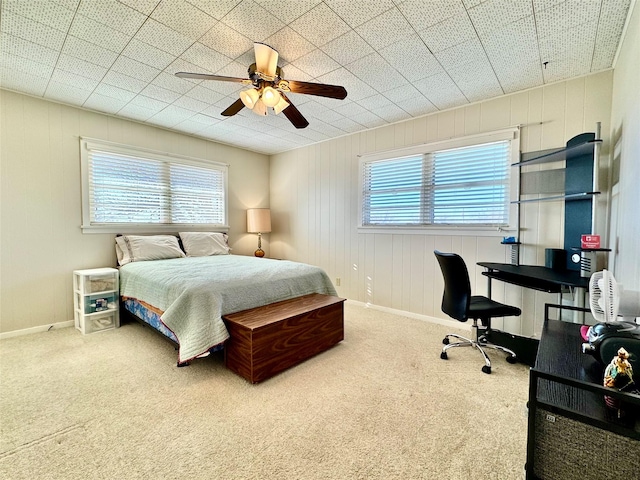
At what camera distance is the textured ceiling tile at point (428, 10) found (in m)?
1.72

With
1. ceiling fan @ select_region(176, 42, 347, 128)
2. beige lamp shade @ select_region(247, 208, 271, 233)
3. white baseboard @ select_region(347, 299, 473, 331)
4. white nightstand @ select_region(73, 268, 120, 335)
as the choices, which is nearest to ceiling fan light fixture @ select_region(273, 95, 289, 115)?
ceiling fan @ select_region(176, 42, 347, 128)

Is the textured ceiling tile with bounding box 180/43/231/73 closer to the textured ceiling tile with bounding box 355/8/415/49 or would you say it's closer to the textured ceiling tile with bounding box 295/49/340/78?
the textured ceiling tile with bounding box 295/49/340/78

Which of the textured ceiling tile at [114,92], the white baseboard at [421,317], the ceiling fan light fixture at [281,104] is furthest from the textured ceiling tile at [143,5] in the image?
the white baseboard at [421,317]

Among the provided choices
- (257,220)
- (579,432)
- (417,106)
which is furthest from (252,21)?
(257,220)

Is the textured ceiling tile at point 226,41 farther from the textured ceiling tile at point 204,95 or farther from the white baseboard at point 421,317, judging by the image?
the white baseboard at point 421,317

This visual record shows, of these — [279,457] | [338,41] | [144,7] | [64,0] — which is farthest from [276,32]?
[279,457]

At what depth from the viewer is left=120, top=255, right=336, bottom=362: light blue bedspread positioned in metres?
2.13

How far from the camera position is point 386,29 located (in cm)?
195

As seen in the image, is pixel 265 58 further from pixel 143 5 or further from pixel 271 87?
pixel 143 5

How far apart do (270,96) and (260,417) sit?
221cm

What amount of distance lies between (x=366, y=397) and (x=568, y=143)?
2780mm

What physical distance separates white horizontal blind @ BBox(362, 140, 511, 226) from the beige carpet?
1525 millimetres

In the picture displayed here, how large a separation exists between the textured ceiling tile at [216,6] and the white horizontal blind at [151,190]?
8.35ft

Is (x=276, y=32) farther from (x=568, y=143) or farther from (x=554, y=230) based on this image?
(x=554, y=230)
